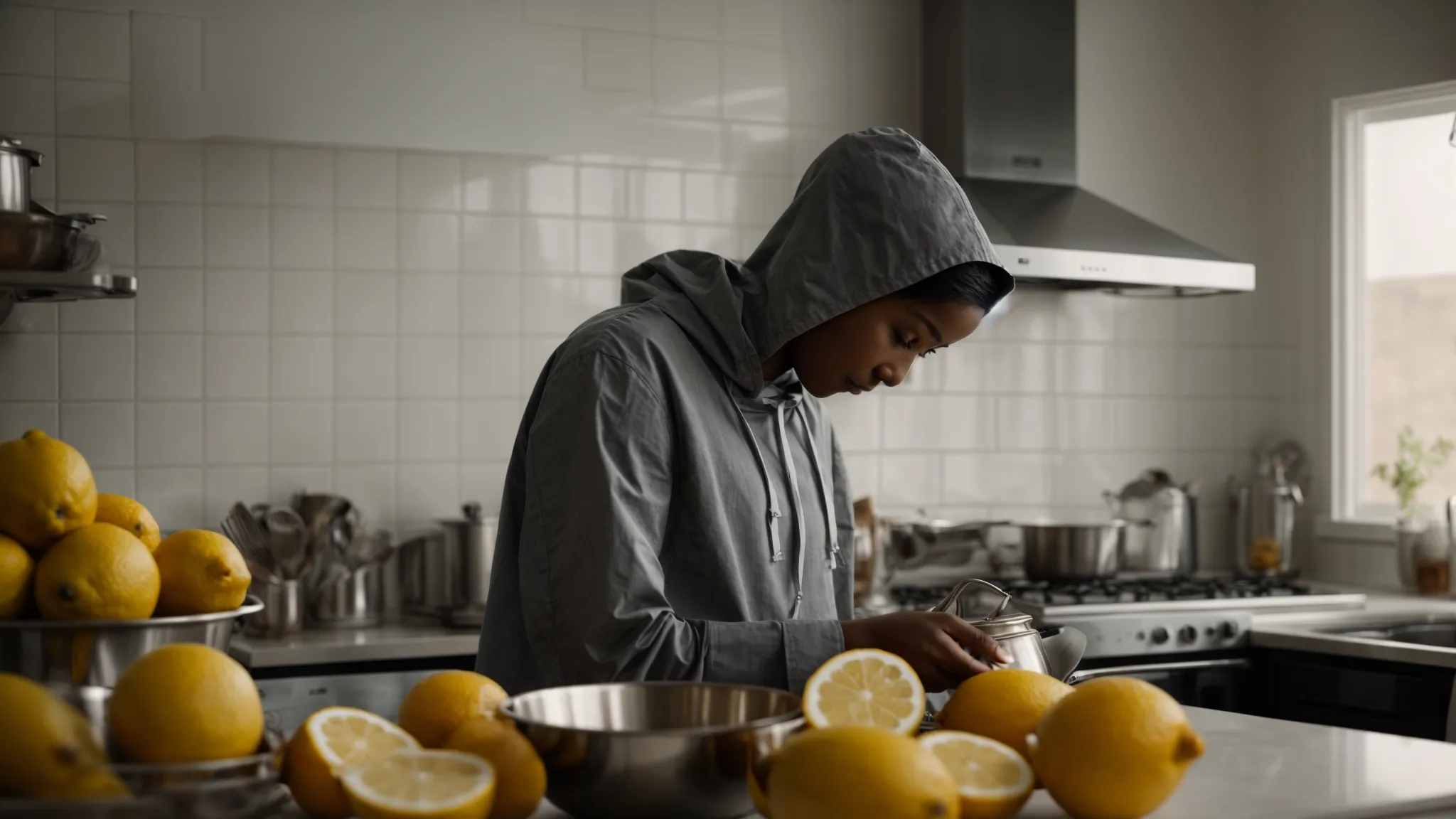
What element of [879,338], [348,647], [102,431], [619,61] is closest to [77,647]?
[879,338]

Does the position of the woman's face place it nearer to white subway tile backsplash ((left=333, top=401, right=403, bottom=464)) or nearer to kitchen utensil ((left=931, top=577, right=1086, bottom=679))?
kitchen utensil ((left=931, top=577, right=1086, bottom=679))

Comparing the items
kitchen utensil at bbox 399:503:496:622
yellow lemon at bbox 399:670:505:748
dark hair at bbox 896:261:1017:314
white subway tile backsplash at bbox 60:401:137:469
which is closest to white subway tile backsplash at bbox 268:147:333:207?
white subway tile backsplash at bbox 60:401:137:469

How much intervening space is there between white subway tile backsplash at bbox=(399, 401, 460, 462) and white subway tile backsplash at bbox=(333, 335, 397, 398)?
0.22ft

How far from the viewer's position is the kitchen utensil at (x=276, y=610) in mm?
3029

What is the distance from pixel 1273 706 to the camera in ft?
11.5

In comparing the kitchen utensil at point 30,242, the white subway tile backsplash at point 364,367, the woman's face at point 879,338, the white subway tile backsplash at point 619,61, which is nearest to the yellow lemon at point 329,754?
the kitchen utensil at point 30,242

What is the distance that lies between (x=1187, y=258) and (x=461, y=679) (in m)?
3.06

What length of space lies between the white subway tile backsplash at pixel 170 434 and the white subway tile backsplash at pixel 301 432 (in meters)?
0.16

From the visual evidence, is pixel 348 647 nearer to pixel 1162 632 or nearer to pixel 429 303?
pixel 429 303

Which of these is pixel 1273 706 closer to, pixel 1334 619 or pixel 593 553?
pixel 1334 619

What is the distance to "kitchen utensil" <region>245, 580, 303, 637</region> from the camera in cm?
303

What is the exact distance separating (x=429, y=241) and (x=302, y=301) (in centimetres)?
34

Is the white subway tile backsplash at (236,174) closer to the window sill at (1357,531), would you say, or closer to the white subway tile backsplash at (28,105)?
the white subway tile backsplash at (28,105)

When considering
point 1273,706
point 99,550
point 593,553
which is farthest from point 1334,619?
point 99,550
